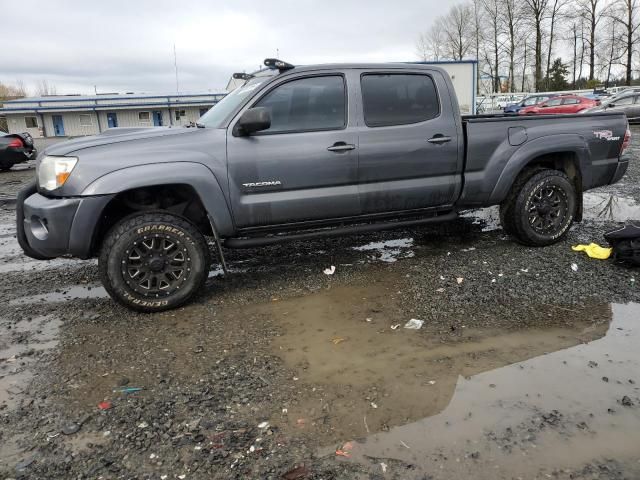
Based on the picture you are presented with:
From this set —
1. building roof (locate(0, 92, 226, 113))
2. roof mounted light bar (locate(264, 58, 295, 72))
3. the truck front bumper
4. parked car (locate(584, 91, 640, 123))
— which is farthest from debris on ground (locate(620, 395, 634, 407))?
building roof (locate(0, 92, 226, 113))

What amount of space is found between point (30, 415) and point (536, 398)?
2.87m

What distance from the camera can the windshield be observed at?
445 centimetres

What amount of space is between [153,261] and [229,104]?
1643 millimetres

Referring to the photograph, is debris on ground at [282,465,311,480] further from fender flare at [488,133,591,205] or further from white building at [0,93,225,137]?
white building at [0,93,225,137]

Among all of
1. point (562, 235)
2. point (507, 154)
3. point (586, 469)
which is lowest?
point (586, 469)

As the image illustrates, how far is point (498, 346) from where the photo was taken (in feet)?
11.3

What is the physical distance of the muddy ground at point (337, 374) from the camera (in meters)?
2.41

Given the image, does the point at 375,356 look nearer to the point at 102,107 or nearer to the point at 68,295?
the point at 68,295

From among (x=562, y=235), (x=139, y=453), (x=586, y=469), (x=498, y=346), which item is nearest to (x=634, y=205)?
(x=562, y=235)

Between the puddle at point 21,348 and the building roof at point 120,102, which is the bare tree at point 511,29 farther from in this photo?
the puddle at point 21,348

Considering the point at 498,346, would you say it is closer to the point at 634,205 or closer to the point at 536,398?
the point at 536,398

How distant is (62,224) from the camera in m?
3.87

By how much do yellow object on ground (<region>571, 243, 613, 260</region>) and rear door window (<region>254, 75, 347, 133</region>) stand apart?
2.90 m

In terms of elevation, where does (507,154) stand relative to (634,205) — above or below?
above
